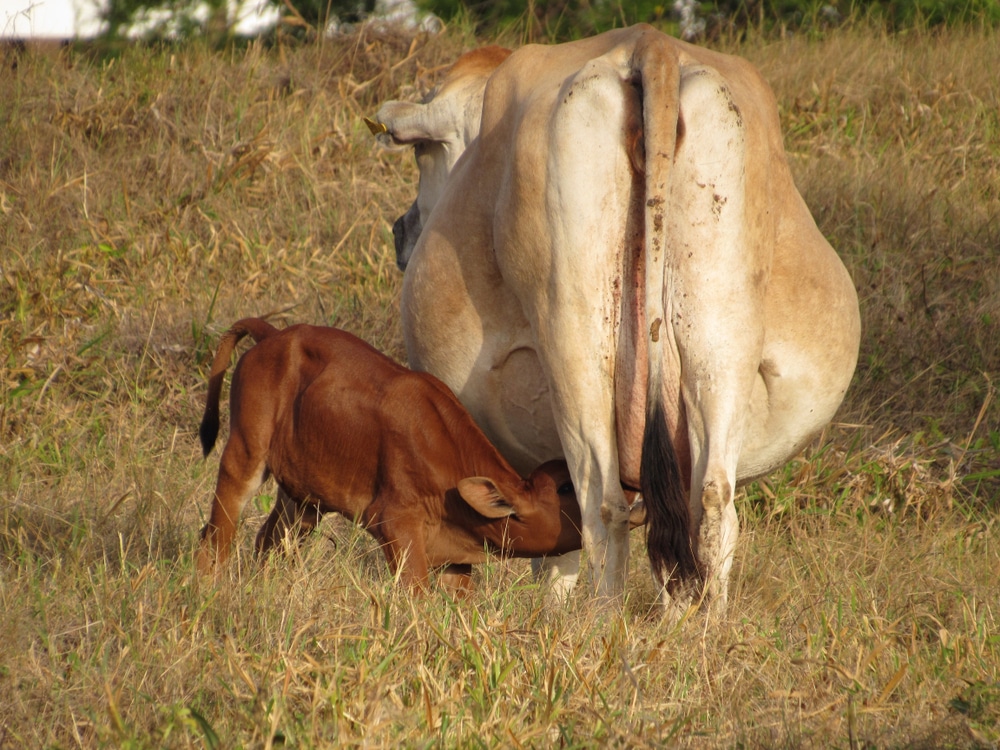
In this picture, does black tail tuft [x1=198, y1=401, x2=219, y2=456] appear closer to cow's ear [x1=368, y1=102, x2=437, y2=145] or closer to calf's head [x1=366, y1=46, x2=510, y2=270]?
calf's head [x1=366, y1=46, x2=510, y2=270]

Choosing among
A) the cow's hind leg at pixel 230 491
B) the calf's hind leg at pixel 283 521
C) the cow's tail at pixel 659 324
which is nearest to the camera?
the cow's tail at pixel 659 324

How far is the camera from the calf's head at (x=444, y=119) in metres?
4.93

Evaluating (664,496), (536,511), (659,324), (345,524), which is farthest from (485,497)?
(345,524)

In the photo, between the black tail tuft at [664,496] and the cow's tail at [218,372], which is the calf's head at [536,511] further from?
the cow's tail at [218,372]

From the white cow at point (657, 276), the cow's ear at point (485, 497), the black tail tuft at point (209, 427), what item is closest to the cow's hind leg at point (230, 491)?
the black tail tuft at point (209, 427)

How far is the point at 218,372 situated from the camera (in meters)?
4.27

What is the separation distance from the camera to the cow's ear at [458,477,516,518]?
353cm

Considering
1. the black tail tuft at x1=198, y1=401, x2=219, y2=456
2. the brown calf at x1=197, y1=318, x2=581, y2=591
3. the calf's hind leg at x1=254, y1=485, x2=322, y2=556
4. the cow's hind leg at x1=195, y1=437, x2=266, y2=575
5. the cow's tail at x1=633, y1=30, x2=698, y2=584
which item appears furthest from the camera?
the calf's hind leg at x1=254, y1=485, x2=322, y2=556

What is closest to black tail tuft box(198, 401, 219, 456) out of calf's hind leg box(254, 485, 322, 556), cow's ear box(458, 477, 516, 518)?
calf's hind leg box(254, 485, 322, 556)

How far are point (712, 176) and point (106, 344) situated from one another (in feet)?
12.7

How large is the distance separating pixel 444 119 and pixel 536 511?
1942mm

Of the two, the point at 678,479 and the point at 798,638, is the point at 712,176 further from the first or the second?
the point at 798,638

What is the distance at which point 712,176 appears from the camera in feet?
10.9

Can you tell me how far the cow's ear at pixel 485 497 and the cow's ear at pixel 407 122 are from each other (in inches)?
73.7
